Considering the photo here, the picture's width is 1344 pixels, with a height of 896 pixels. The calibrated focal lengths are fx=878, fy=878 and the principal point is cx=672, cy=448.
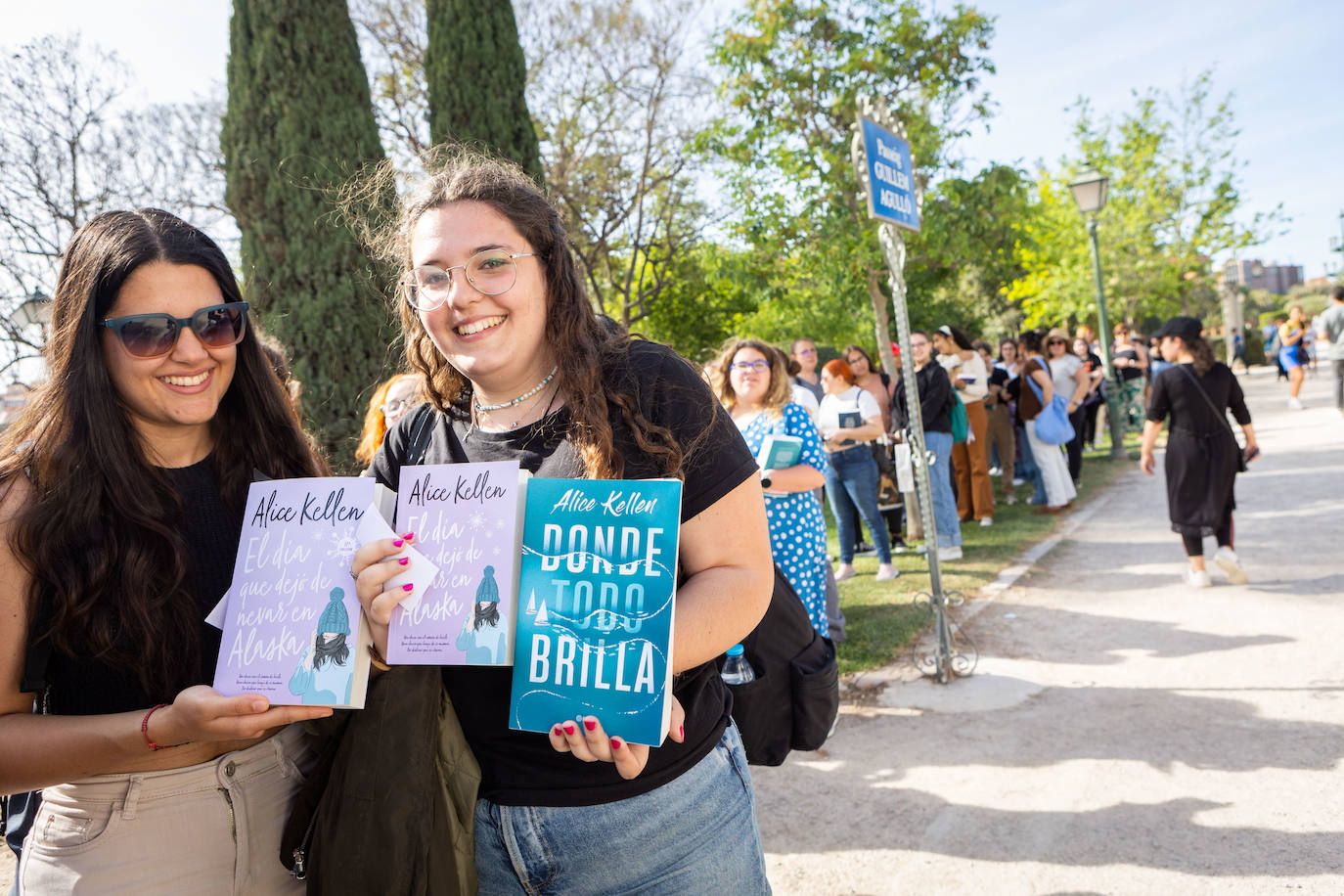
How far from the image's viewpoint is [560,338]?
1724 mm

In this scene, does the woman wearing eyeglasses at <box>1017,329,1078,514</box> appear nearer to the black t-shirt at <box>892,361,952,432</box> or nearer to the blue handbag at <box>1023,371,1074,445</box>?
the blue handbag at <box>1023,371,1074,445</box>

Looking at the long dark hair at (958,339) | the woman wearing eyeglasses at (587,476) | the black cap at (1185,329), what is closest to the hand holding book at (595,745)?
the woman wearing eyeglasses at (587,476)

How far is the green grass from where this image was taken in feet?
19.5

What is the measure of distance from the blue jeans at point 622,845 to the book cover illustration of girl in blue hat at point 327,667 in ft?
1.14

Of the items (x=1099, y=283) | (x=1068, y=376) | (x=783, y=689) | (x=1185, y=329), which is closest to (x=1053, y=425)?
(x=1068, y=376)

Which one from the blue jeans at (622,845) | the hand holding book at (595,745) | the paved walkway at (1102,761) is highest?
the hand holding book at (595,745)

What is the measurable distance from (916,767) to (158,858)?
3.45m

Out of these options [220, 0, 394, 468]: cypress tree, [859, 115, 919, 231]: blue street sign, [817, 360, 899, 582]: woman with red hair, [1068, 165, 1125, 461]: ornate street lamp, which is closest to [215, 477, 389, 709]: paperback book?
[859, 115, 919, 231]: blue street sign

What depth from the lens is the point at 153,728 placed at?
155cm

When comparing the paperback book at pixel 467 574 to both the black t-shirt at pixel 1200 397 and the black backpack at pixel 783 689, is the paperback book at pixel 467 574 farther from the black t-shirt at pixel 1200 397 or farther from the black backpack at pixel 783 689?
the black t-shirt at pixel 1200 397

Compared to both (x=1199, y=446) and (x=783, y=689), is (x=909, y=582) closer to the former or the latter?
(x=1199, y=446)

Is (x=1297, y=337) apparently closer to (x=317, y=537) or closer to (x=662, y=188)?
(x=662, y=188)

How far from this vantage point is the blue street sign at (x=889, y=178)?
5043 mm

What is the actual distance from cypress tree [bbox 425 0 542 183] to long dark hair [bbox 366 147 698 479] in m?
9.50
